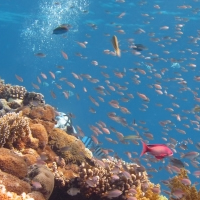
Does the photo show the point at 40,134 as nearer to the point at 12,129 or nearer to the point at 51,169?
the point at 12,129

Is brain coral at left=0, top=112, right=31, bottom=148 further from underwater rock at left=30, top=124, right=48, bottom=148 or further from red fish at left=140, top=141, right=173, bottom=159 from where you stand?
red fish at left=140, top=141, right=173, bottom=159

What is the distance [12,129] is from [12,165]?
1697 millimetres

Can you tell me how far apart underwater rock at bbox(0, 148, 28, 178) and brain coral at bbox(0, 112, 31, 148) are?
129cm

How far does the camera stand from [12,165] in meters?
4.61

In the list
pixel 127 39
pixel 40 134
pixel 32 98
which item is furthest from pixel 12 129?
pixel 127 39

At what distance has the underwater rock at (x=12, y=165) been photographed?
4.52 metres

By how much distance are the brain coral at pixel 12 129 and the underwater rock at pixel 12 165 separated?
Result: 1293 mm

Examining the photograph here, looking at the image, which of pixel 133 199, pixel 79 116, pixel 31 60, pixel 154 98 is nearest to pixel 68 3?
pixel 133 199

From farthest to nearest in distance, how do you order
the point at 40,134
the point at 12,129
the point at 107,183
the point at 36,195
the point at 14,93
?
the point at 14,93, the point at 40,134, the point at 12,129, the point at 107,183, the point at 36,195

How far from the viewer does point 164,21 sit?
39000 mm

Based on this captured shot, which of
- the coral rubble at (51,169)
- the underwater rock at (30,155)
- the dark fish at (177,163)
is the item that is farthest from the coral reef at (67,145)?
the dark fish at (177,163)

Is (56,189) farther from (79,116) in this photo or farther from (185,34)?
(79,116)

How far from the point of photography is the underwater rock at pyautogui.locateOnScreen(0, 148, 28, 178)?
452 centimetres

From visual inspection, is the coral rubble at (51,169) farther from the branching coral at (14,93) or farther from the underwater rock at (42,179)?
the branching coral at (14,93)
